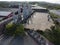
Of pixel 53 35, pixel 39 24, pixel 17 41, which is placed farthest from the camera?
pixel 39 24

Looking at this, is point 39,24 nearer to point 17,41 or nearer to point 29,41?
point 29,41

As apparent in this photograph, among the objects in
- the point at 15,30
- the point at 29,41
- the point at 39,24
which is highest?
the point at 15,30

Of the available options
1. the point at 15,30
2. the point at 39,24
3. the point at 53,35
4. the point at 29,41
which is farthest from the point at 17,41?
the point at 39,24

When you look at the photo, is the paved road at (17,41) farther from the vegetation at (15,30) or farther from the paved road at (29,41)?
the vegetation at (15,30)

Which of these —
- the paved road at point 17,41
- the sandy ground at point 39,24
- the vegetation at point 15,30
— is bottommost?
the sandy ground at point 39,24

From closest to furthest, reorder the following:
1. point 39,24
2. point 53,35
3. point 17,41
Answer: point 17,41, point 53,35, point 39,24

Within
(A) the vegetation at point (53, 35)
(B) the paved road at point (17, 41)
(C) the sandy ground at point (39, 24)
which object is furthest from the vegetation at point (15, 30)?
(C) the sandy ground at point (39, 24)

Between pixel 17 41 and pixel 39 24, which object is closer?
pixel 17 41

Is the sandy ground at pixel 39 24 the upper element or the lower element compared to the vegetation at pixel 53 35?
lower

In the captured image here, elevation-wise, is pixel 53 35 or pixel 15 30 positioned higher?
pixel 15 30

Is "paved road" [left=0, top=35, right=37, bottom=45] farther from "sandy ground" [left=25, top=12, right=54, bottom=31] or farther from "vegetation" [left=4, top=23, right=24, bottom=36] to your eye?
"sandy ground" [left=25, top=12, right=54, bottom=31]

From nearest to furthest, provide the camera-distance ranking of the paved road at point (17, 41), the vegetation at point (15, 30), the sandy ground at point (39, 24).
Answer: the paved road at point (17, 41), the vegetation at point (15, 30), the sandy ground at point (39, 24)

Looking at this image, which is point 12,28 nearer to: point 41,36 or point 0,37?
point 0,37
